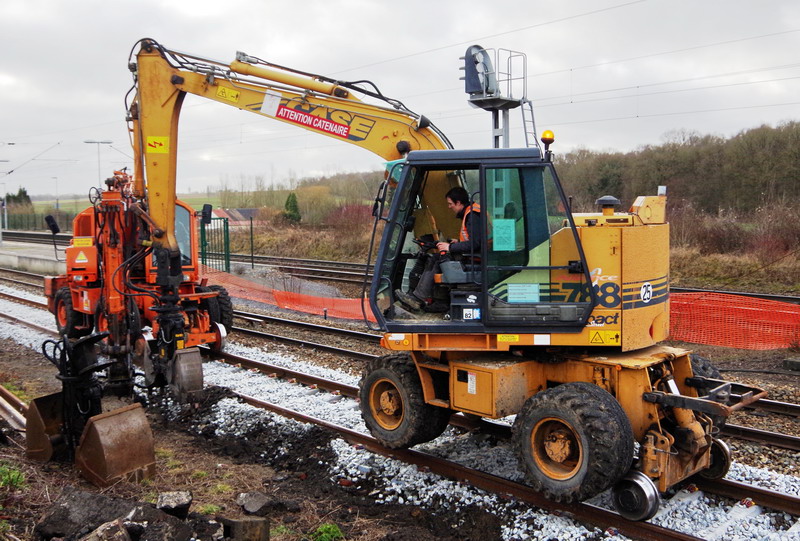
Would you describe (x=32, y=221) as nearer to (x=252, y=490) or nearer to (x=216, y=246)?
(x=216, y=246)

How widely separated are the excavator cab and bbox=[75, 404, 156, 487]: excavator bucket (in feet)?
8.35

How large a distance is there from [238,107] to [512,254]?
171 inches

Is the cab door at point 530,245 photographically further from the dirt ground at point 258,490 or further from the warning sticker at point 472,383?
the dirt ground at point 258,490

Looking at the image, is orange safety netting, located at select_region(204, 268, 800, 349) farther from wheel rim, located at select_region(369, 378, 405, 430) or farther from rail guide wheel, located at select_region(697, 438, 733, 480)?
wheel rim, located at select_region(369, 378, 405, 430)

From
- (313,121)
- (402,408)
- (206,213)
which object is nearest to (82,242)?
(206,213)

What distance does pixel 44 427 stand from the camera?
6133 mm

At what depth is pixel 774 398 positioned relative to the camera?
26.6 feet

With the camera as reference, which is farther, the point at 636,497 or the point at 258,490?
the point at 258,490

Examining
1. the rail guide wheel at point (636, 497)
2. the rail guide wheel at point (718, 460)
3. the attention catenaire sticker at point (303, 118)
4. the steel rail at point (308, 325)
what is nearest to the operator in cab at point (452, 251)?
the attention catenaire sticker at point (303, 118)

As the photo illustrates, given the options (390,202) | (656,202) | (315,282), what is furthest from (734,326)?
(315,282)

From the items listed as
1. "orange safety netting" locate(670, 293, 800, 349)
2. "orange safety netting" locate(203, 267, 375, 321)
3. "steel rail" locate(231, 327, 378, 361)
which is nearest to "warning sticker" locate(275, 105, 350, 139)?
"steel rail" locate(231, 327, 378, 361)

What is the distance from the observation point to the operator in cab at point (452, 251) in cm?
571

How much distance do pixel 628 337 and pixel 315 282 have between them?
15.8 metres

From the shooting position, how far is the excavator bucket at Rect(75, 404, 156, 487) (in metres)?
5.63
